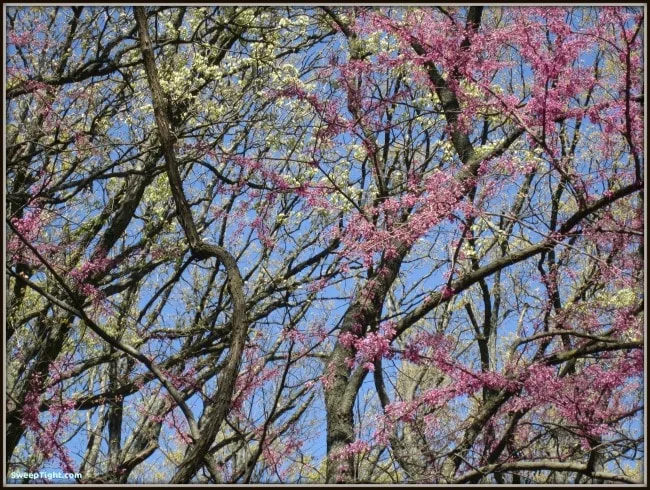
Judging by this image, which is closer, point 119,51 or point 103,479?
point 103,479

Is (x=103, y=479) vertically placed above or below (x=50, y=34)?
below

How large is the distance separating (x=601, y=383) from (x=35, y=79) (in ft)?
26.5

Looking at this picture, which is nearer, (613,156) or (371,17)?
(371,17)

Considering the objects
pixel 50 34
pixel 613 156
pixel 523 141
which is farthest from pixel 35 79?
pixel 613 156

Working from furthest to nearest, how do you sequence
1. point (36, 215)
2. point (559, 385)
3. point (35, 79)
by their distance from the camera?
point (35, 79), point (36, 215), point (559, 385)

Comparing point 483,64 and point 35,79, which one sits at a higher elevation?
point 35,79

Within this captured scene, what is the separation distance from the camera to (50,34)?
443 inches

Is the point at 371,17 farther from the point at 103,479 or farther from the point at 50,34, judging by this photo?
the point at 103,479

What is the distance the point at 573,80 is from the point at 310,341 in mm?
3786

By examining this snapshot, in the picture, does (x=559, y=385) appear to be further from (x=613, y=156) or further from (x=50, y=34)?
(x=50, y=34)

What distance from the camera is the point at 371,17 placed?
28.7 ft

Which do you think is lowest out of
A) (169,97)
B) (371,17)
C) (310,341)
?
(310,341)

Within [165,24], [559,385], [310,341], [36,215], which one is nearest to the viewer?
[559,385]

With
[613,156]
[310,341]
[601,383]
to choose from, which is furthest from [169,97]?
[601,383]
